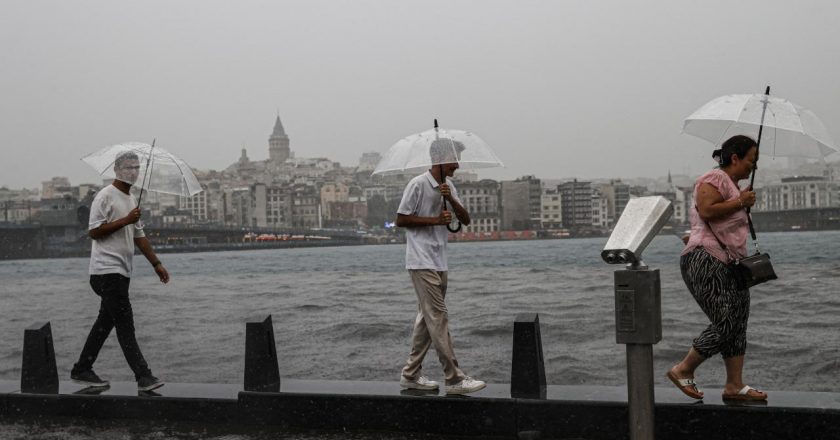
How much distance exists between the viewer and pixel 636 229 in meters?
3.56

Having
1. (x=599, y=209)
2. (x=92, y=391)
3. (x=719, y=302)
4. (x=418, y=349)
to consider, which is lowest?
(x=92, y=391)

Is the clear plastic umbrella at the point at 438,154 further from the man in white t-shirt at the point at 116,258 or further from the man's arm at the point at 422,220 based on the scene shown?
the man in white t-shirt at the point at 116,258

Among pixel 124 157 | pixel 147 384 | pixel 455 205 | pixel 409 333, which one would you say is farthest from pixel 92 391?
pixel 409 333

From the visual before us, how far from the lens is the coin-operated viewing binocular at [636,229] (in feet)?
11.5

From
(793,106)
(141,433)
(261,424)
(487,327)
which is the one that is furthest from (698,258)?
(487,327)

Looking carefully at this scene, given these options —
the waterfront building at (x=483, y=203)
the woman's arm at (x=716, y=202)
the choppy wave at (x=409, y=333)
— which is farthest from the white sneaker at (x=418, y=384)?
the waterfront building at (x=483, y=203)

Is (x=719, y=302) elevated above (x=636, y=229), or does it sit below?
below

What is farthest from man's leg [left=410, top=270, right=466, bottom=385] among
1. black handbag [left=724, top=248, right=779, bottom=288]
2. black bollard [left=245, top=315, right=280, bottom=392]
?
black handbag [left=724, top=248, right=779, bottom=288]

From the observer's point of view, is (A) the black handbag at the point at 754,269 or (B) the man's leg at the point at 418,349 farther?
(B) the man's leg at the point at 418,349

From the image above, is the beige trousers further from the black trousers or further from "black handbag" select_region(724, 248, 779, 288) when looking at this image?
the black trousers

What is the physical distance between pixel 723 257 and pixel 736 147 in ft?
2.08

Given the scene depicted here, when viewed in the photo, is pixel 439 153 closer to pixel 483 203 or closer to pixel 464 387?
pixel 464 387

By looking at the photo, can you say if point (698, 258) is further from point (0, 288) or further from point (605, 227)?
point (605, 227)

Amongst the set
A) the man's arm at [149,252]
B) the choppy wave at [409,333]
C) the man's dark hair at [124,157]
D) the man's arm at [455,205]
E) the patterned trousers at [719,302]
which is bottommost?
the choppy wave at [409,333]
